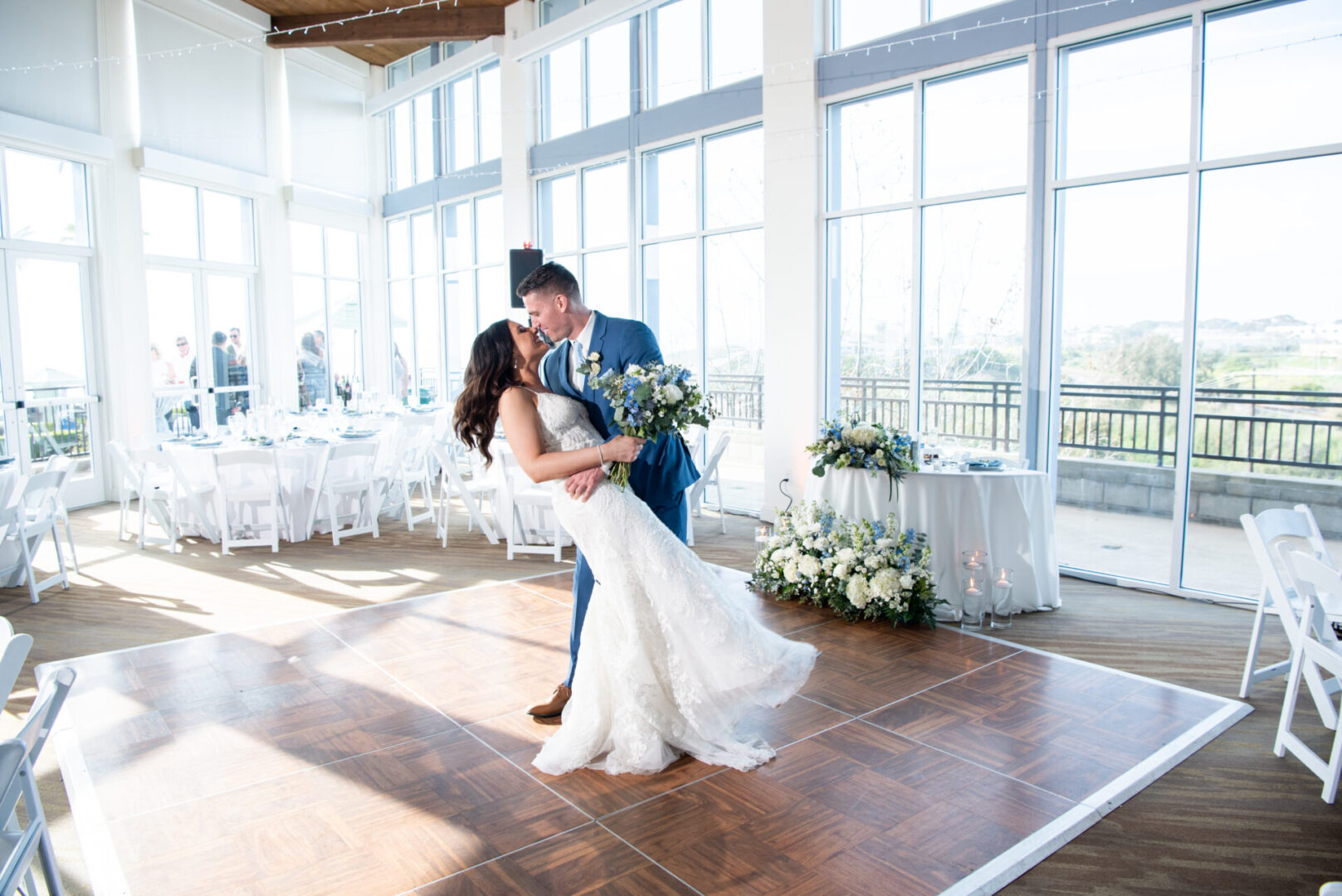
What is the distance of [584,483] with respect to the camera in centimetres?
315

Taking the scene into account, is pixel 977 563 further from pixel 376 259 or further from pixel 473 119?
pixel 376 259

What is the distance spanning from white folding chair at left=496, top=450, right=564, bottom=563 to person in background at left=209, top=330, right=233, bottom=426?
231 inches

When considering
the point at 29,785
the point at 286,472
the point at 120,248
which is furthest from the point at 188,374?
the point at 29,785

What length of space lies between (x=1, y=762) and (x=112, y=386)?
30.4ft

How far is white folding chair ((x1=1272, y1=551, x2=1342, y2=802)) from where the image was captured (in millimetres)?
2873

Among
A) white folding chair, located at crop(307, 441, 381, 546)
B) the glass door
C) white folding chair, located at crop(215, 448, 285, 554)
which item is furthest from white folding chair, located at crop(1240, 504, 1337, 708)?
the glass door

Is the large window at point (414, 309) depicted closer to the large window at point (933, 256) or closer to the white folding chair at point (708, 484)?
the white folding chair at point (708, 484)

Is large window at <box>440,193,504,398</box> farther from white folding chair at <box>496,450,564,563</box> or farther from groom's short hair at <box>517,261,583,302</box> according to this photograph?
groom's short hair at <box>517,261,583,302</box>

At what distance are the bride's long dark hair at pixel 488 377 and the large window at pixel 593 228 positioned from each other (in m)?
6.12

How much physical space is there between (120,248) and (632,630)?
8.95 metres

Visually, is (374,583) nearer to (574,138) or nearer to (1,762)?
(1,762)

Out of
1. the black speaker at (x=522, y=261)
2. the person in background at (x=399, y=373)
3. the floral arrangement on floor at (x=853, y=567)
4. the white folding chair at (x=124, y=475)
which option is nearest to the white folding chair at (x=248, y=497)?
the white folding chair at (x=124, y=475)

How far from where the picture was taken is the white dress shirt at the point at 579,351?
10.8 feet

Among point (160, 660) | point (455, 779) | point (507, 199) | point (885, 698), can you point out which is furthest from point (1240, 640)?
point (507, 199)
